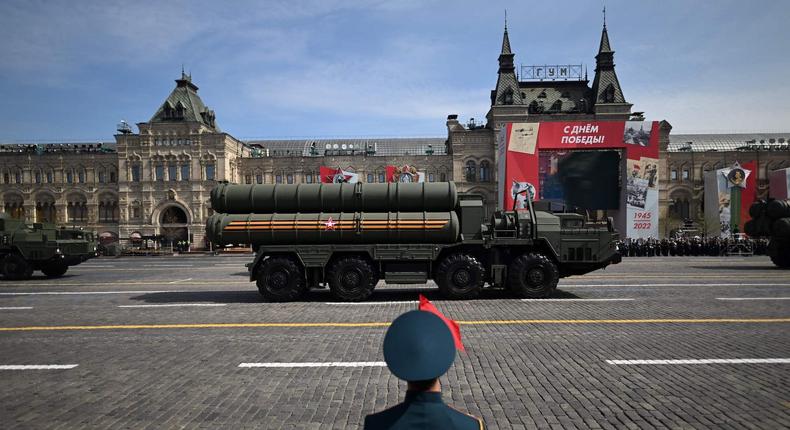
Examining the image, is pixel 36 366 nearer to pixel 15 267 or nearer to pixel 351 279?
pixel 351 279

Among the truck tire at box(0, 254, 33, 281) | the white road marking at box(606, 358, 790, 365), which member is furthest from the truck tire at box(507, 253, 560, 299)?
the truck tire at box(0, 254, 33, 281)

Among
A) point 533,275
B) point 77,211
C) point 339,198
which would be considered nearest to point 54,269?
point 339,198

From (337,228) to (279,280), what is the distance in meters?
2.21

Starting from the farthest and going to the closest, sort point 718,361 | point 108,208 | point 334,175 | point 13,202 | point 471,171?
1. point 13,202
2. point 108,208
3. point 471,171
4. point 334,175
5. point 718,361

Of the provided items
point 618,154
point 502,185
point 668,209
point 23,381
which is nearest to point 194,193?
point 502,185

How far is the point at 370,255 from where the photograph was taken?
43.2 ft

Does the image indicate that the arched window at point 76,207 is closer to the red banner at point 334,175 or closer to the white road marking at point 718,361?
the red banner at point 334,175

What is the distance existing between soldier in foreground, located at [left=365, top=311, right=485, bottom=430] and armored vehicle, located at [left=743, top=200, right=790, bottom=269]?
88.1 feet

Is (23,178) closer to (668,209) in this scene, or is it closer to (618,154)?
(618,154)

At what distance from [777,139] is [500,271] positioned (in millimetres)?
92618

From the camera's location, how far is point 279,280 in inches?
527

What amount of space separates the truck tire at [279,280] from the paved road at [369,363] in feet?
1.54

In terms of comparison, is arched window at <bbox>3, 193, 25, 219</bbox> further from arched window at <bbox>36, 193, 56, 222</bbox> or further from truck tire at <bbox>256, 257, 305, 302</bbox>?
truck tire at <bbox>256, 257, 305, 302</bbox>

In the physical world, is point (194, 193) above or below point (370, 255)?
above
